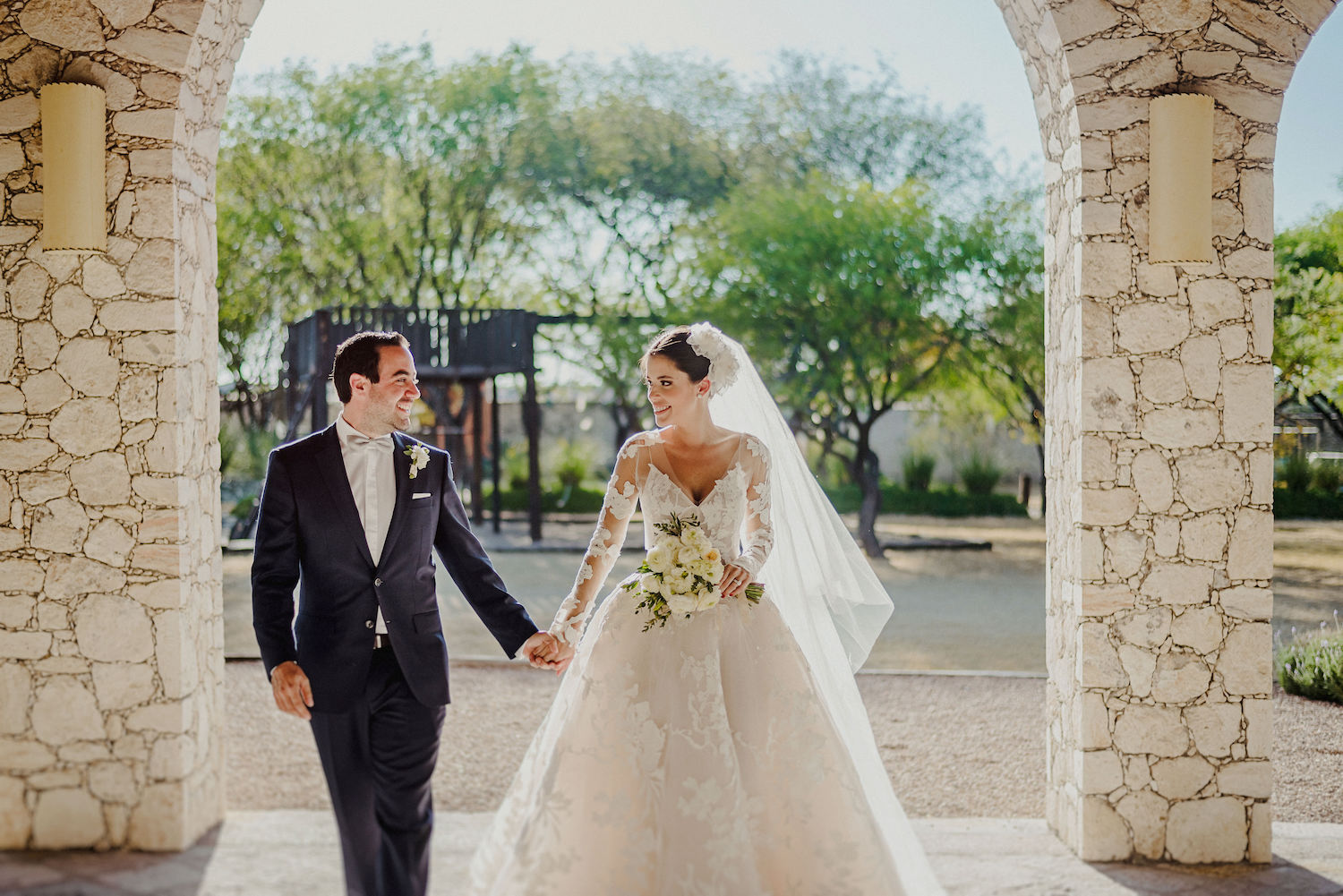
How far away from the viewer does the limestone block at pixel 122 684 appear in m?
4.09

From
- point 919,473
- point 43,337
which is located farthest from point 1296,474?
point 43,337

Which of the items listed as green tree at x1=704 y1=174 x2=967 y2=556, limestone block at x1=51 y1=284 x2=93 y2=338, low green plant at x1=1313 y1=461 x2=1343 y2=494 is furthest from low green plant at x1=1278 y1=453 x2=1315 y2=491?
limestone block at x1=51 y1=284 x2=93 y2=338

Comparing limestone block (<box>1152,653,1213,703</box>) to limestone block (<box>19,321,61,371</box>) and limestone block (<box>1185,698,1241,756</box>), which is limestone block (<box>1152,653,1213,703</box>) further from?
limestone block (<box>19,321,61,371</box>)

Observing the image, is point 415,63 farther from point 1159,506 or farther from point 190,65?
point 1159,506

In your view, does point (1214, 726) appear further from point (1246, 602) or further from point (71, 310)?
point (71, 310)

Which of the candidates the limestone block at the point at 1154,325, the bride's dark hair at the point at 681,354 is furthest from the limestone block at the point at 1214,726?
the bride's dark hair at the point at 681,354

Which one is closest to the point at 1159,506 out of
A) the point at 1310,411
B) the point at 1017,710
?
the point at 1017,710

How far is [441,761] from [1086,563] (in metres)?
3.13

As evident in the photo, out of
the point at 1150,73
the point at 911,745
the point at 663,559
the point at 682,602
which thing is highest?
the point at 1150,73

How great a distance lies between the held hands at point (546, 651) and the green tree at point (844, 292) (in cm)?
995

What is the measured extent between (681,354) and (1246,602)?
2258mm

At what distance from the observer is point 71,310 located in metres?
4.07

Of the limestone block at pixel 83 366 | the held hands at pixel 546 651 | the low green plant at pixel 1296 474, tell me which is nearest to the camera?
the held hands at pixel 546 651

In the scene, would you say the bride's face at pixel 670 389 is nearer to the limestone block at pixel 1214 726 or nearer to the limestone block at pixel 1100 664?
the limestone block at pixel 1100 664
